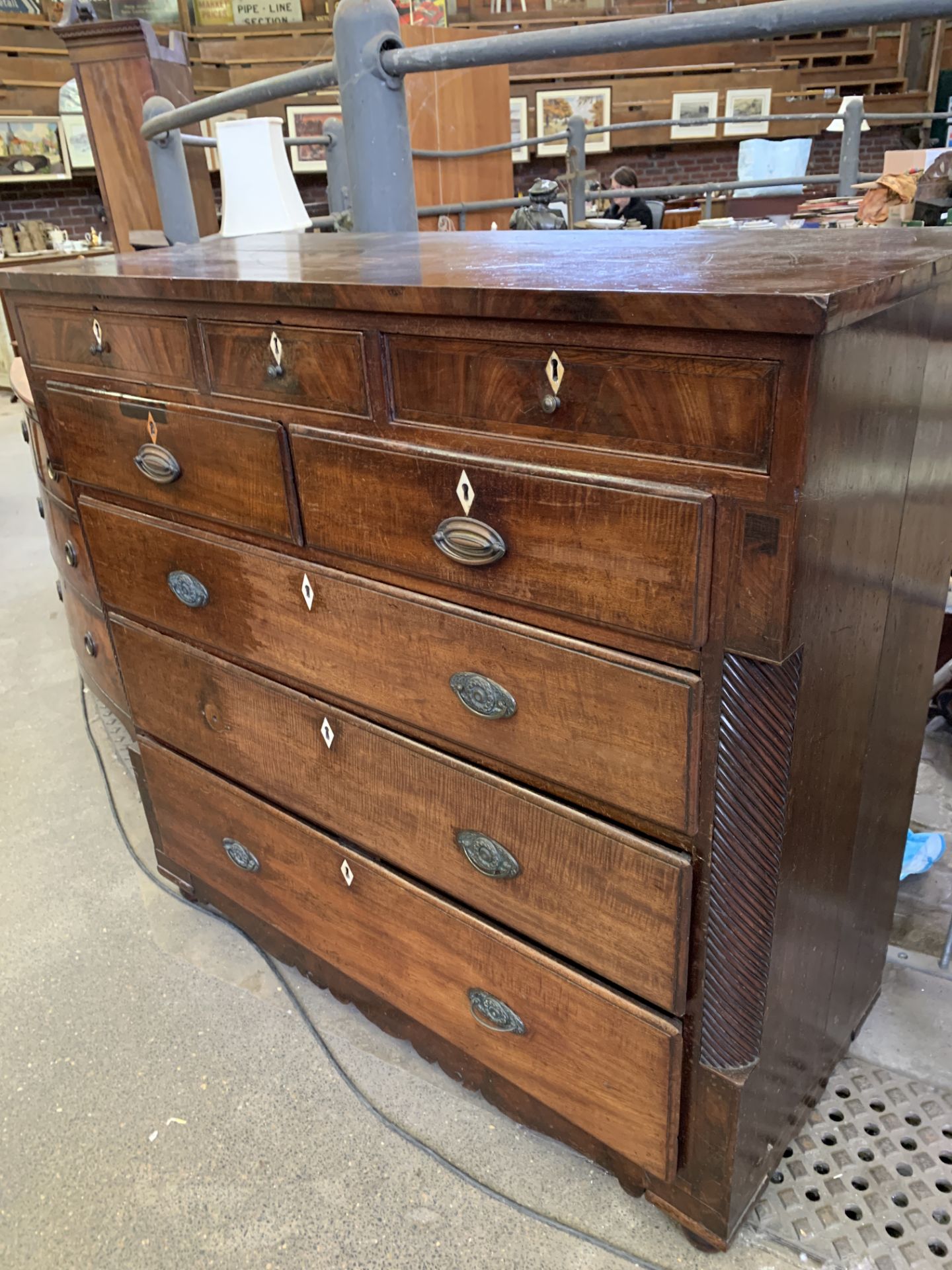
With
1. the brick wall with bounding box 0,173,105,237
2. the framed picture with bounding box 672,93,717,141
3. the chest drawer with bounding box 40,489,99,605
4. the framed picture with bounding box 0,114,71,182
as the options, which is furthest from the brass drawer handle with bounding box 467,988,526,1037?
the framed picture with bounding box 672,93,717,141

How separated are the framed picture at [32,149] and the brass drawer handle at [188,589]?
926 centimetres

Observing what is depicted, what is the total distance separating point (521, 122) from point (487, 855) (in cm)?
1145

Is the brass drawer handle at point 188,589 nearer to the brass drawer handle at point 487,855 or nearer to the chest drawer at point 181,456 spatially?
the chest drawer at point 181,456

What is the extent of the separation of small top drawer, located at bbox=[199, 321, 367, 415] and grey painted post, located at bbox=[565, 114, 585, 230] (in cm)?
334

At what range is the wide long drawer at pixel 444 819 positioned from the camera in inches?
43.8

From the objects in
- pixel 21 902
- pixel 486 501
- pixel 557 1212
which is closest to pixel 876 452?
pixel 486 501

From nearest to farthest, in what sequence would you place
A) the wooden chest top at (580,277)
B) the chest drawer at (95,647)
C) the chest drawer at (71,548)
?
the wooden chest top at (580,277)
the chest drawer at (71,548)
the chest drawer at (95,647)

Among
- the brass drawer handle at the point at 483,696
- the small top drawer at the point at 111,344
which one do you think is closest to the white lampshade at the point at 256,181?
the small top drawer at the point at 111,344

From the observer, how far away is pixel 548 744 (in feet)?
3.64

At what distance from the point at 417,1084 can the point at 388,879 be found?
423 millimetres

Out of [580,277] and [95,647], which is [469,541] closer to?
[580,277]

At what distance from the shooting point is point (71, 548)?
2.35 meters

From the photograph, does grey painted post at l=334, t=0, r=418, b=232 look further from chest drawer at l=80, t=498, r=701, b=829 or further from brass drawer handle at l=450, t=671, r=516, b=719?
brass drawer handle at l=450, t=671, r=516, b=719

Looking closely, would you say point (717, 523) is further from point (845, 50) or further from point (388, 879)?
point (845, 50)
